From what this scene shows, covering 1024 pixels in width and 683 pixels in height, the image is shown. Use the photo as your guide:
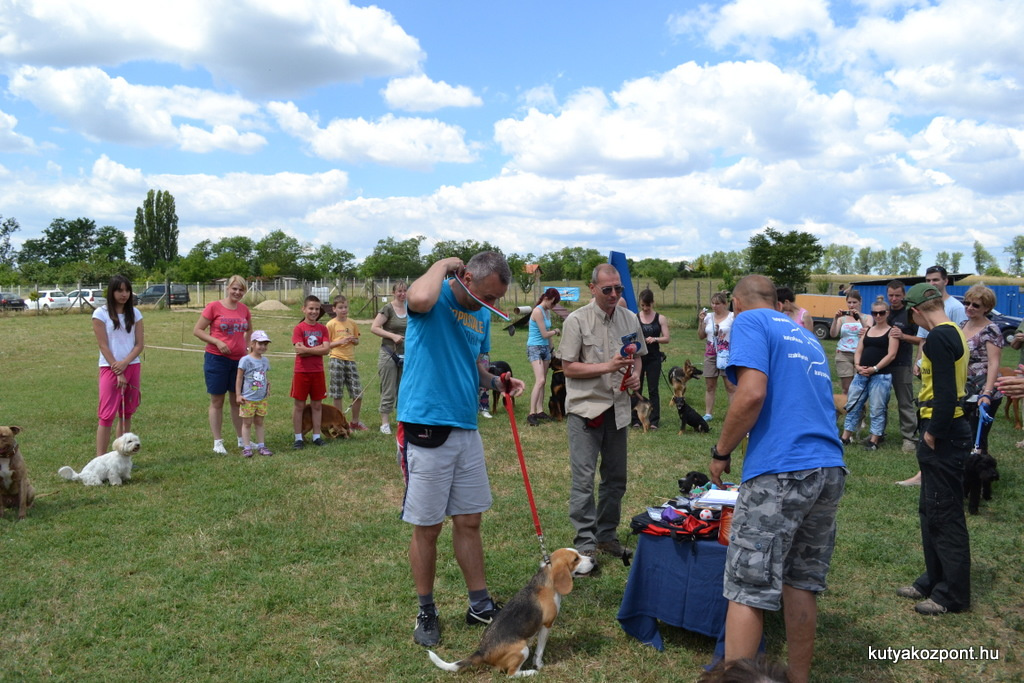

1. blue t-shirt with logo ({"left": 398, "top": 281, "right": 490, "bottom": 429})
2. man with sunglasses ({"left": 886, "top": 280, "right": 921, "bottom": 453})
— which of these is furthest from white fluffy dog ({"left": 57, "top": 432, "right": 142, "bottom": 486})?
man with sunglasses ({"left": 886, "top": 280, "right": 921, "bottom": 453})

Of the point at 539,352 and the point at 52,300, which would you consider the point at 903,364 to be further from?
the point at 52,300

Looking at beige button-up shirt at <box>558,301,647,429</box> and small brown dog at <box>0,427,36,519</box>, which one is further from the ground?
beige button-up shirt at <box>558,301,647,429</box>

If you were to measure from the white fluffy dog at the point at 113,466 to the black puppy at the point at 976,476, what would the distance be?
7355mm

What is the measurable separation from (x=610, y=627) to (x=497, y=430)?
210 inches

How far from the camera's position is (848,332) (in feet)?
29.0

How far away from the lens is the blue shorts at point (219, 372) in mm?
7312

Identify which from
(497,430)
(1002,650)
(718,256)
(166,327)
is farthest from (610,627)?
(718,256)

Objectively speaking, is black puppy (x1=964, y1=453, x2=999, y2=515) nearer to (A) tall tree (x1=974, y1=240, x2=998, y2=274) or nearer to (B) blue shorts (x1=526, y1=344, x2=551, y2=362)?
(B) blue shorts (x1=526, y1=344, x2=551, y2=362)

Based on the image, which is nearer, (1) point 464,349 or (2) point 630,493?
(1) point 464,349

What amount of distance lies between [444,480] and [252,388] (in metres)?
4.59

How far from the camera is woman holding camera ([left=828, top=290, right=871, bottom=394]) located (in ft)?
29.0

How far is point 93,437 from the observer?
8.51 meters

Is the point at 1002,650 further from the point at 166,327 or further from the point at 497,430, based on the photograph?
the point at 166,327

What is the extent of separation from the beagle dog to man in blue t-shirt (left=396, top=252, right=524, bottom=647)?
0.40m
